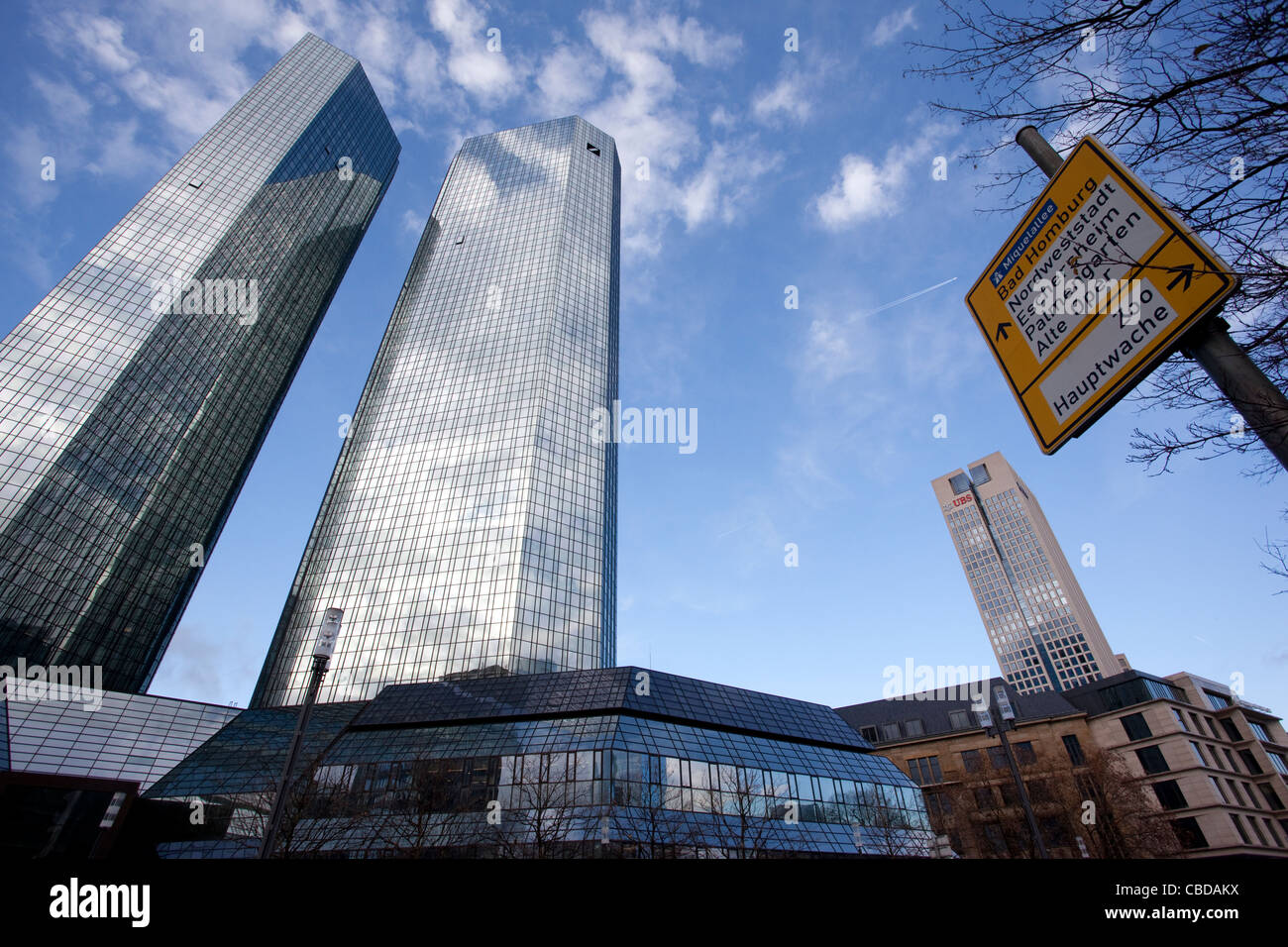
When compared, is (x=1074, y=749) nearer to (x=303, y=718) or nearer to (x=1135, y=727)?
(x=1135, y=727)

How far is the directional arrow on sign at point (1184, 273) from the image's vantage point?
413cm

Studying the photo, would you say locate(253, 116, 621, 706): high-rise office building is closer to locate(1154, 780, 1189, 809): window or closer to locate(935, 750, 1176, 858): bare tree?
locate(935, 750, 1176, 858): bare tree

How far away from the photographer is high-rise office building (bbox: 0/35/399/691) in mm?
82562

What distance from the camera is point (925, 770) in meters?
62.3

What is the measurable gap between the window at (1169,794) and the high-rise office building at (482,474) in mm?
56094

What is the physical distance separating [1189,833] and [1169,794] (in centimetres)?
314

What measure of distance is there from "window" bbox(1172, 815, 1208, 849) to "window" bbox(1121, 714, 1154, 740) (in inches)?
257

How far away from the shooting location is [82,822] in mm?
37375

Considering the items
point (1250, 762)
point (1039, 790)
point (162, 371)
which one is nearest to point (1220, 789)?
point (1250, 762)

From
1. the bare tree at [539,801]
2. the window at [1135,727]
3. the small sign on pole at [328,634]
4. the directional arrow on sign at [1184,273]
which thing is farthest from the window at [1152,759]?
the directional arrow on sign at [1184,273]

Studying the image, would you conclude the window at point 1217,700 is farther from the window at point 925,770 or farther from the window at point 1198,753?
the window at point 925,770

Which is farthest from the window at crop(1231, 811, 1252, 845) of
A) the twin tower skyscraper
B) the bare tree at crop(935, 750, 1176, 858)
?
the twin tower skyscraper
